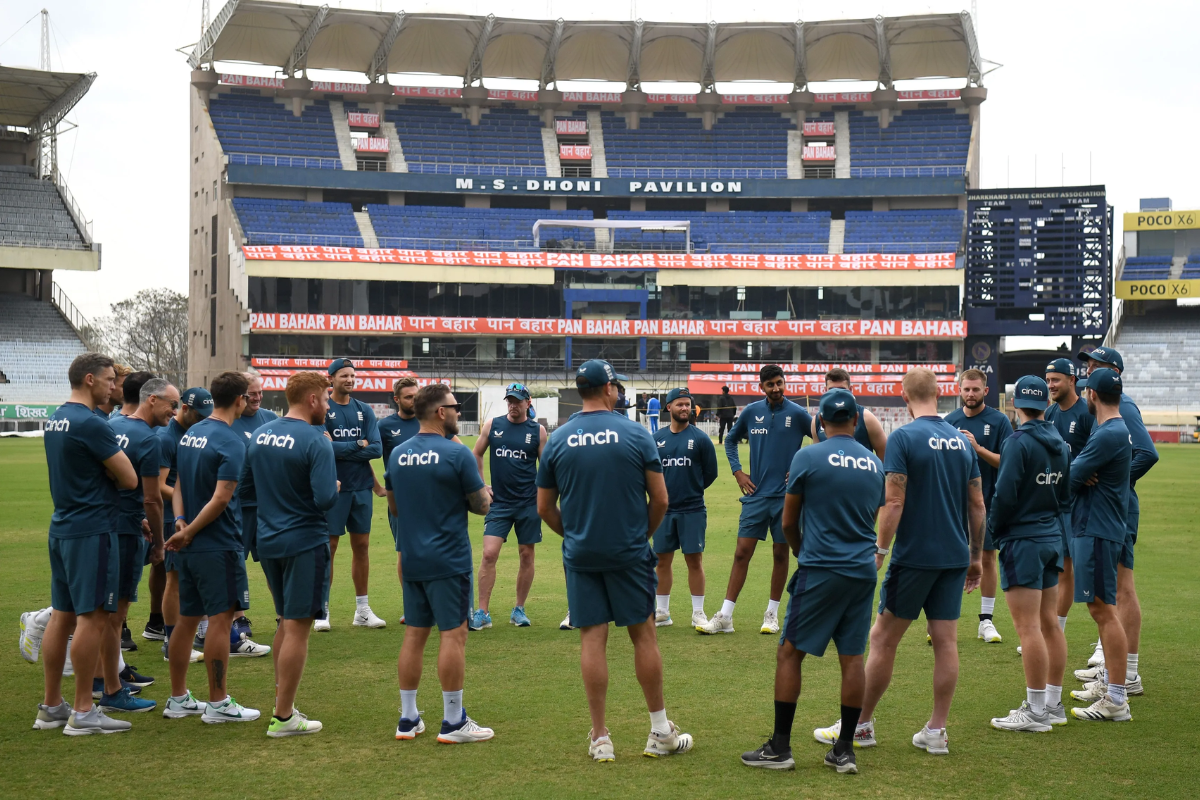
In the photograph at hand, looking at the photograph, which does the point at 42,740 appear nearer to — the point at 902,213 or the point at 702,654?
the point at 702,654

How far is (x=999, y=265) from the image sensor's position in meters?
51.8

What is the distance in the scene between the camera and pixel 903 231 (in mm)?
63344

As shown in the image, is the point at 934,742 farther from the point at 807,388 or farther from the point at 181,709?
the point at 807,388

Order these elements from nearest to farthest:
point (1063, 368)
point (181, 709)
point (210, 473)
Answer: point (181, 709) → point (210, 473) → point (1063, 368)

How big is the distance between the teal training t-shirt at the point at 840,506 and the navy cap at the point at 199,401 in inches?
180

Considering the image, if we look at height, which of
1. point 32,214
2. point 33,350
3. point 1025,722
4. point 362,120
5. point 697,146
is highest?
point 362,120

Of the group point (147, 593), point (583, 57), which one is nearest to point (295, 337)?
point (583, 57)

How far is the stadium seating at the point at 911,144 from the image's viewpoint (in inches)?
2537

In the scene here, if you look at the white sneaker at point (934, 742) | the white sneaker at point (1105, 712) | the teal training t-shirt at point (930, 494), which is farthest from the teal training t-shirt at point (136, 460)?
the white sneaker at point (1105, 712)

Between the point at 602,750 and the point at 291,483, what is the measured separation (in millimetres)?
2530

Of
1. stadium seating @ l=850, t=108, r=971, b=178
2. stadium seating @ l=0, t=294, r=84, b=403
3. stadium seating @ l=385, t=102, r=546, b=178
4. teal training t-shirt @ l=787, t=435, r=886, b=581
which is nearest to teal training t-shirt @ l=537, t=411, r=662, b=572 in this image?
teal training t-shirt @ l=787, t=435, r=886, b=581

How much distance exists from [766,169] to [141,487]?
202ft

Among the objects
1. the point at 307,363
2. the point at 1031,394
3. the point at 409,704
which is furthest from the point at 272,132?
the point at 1031,394

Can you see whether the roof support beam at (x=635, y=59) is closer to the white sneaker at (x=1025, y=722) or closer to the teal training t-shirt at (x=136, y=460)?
the teal training t-shirt at (x=136, y=460)
